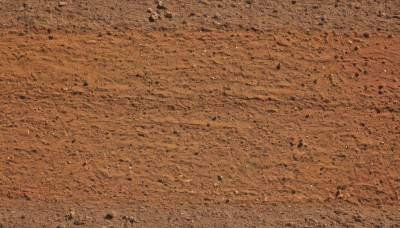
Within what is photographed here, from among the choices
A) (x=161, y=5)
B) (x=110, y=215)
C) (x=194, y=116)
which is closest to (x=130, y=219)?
(x=110, y=215)

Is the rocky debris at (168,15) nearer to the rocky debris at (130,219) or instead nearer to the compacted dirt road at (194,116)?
the compacted dirt road at (194,116)

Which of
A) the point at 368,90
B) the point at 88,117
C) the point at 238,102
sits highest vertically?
the point at 368,90

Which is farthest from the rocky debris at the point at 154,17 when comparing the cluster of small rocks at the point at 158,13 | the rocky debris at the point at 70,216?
the rocky debris at the point at 70,216

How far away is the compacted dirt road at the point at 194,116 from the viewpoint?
5.25 meters

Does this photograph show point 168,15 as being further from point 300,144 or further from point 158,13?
point 300,144

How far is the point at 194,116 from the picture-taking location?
5.34m

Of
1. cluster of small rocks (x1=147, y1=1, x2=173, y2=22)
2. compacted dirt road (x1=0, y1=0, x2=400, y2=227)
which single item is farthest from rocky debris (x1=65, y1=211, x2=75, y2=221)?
cluster of small rocks (x1=147, y1=1, x2=173, y2=22)

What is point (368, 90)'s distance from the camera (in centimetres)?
543

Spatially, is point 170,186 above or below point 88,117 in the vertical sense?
below

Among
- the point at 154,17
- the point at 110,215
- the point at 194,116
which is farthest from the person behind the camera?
the point at 154,17

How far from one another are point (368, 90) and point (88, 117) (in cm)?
267

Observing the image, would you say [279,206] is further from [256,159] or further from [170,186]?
[170,186]

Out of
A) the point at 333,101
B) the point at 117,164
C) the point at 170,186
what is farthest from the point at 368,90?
the point at 117,164

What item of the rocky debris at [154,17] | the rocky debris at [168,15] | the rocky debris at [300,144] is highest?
the rocky debris at [168,15]
